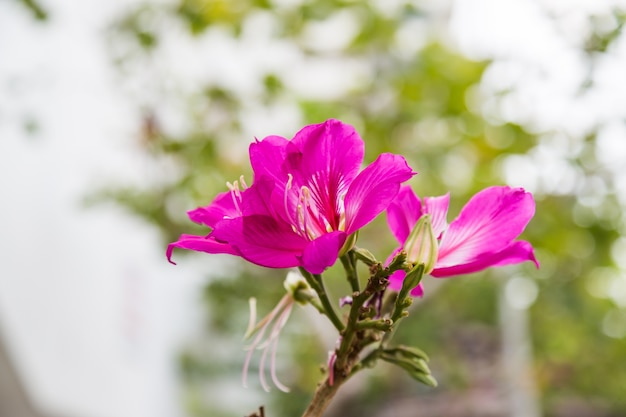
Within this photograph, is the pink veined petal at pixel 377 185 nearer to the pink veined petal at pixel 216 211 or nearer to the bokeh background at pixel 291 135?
the pink veined petal at pixel 216 211

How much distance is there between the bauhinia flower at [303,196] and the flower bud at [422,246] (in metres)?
0.03

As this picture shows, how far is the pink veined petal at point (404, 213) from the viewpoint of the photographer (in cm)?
38

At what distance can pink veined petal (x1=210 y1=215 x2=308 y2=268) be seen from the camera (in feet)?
1.04

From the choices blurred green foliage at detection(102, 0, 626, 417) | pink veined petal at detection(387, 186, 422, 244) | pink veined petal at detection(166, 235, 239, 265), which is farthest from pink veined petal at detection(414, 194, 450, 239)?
blurred green foliage at detection(102, 0, 626, 417)

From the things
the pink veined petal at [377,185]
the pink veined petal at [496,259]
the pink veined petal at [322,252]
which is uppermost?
the pink veined petal at [377,185]

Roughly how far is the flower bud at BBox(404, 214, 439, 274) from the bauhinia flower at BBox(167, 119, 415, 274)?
3cm

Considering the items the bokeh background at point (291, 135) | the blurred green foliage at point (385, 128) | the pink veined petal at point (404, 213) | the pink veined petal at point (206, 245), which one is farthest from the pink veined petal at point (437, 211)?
the blurred green foliage at point (385, 128)

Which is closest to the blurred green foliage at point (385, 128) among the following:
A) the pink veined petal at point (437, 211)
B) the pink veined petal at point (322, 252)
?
the pink veined petal at point (437, 211)

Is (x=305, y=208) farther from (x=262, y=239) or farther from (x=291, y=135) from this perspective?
(x=291, y=135)

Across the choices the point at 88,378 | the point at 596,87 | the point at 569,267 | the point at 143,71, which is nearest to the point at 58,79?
the point at 143,71

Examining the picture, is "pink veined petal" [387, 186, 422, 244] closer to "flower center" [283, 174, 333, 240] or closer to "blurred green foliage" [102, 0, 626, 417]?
"flower center" [283, 174, 333, 240]

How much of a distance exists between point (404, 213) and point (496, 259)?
5cm

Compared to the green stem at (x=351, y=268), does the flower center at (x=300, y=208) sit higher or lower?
higher

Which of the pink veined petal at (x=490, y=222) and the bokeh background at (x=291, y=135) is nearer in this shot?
the pink veined petal at (x=490, y=222)
